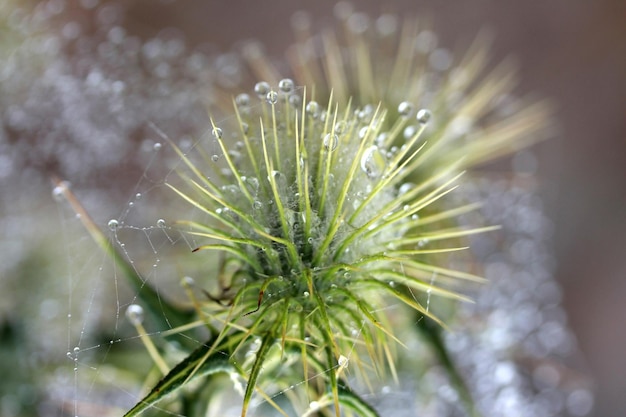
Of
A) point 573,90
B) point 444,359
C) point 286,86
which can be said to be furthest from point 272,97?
point 573,90

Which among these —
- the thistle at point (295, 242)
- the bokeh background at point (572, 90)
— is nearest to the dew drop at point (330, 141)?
the thistle at point (295, 242)

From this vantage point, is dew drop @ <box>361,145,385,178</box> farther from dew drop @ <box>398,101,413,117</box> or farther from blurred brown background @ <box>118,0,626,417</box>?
blurred brown background @ <box>118,0,626,417</box>

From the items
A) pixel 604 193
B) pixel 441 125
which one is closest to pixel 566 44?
pixel 604 193

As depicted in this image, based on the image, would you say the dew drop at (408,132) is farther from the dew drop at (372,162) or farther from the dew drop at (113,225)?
the dew drop at (113,225)

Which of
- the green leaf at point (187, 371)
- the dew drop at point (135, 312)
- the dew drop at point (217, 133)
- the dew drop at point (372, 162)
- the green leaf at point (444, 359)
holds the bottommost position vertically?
the green leaf at point (444, 359)

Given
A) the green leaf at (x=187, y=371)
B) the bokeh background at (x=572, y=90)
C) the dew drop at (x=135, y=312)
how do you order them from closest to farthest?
the green leaf at (x=187, y=371), the dew drop at (x=135, y=312), the bokeh background at (x=572, y=90)

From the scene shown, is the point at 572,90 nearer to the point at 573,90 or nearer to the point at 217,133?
the point at 573,90

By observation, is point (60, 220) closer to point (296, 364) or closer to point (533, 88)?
point (296, 364)

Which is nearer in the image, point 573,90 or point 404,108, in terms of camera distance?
point 404,108
